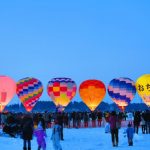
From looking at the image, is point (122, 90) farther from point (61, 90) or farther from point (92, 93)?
point (61, 90)

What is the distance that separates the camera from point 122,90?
53625mm

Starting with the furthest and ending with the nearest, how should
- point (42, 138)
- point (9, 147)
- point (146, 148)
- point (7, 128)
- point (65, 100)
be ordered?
point (65, 100), point (7, 128), point (9, 147), point (146, 148), point (42, 138)

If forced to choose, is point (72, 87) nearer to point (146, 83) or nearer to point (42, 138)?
point (146, 83)

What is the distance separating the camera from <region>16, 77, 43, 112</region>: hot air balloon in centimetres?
5288

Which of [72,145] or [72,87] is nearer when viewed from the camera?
[72,145]

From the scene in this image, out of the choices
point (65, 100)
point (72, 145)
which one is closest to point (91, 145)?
point (72, 145)

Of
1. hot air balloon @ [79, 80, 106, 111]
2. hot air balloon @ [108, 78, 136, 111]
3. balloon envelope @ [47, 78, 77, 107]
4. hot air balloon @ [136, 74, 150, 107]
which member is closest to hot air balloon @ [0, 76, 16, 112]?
balloon envelope @ [47, 78, 77, 107]

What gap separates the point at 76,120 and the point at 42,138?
2245 centimetres

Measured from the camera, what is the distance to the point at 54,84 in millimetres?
52781

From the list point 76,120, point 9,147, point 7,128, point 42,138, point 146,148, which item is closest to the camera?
point 42,138

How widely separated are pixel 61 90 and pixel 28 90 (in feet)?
10.4

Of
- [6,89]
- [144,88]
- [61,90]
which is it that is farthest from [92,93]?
[6,89]

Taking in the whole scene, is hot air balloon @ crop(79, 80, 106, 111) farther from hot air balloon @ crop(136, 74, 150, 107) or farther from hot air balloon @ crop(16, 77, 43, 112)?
hot air balloon @ crop(16, 77, 43, 112)

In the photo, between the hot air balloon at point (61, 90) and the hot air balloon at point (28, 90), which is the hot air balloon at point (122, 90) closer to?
the hot air balloon at point (61, 90)
